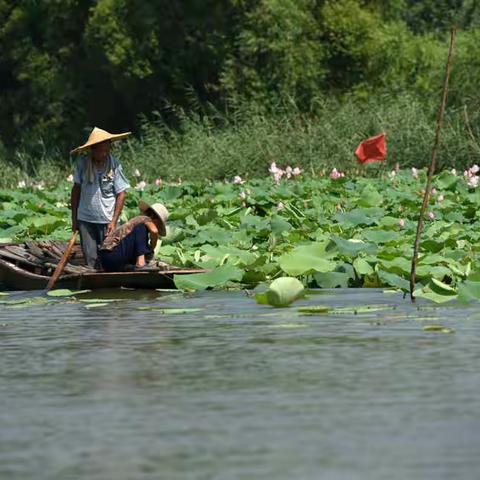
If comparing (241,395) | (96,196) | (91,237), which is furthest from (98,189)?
(241,395)

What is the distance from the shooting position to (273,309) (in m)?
11.5

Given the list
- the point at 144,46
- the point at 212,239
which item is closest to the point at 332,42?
the point at 144,46

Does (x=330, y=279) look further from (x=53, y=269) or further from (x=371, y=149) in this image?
(x=371, y=149)

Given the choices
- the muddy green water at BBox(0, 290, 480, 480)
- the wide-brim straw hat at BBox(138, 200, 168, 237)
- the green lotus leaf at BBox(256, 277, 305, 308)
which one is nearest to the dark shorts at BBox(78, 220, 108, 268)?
the wide-brim straw hat at BBox(138, 200, 168, 237)

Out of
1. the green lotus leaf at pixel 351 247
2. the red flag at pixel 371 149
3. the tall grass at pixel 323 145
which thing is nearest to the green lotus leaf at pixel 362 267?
the green lotus leaf at pixel 351 247

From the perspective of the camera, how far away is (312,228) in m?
16.1

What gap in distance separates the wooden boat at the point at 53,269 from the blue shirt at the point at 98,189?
0.44 metres

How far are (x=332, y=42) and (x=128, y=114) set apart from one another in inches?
204

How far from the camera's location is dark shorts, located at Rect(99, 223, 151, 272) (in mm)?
13523

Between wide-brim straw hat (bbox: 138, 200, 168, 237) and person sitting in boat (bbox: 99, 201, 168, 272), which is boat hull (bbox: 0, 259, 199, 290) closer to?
person sitting in boat (bbox: 99, 201, 168, 272)

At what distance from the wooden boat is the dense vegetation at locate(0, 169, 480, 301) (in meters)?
0.51

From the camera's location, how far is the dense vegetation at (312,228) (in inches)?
498

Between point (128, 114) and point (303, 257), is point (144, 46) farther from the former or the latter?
point (303, 257)

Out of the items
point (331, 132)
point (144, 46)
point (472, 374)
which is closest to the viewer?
point (472, 374)
